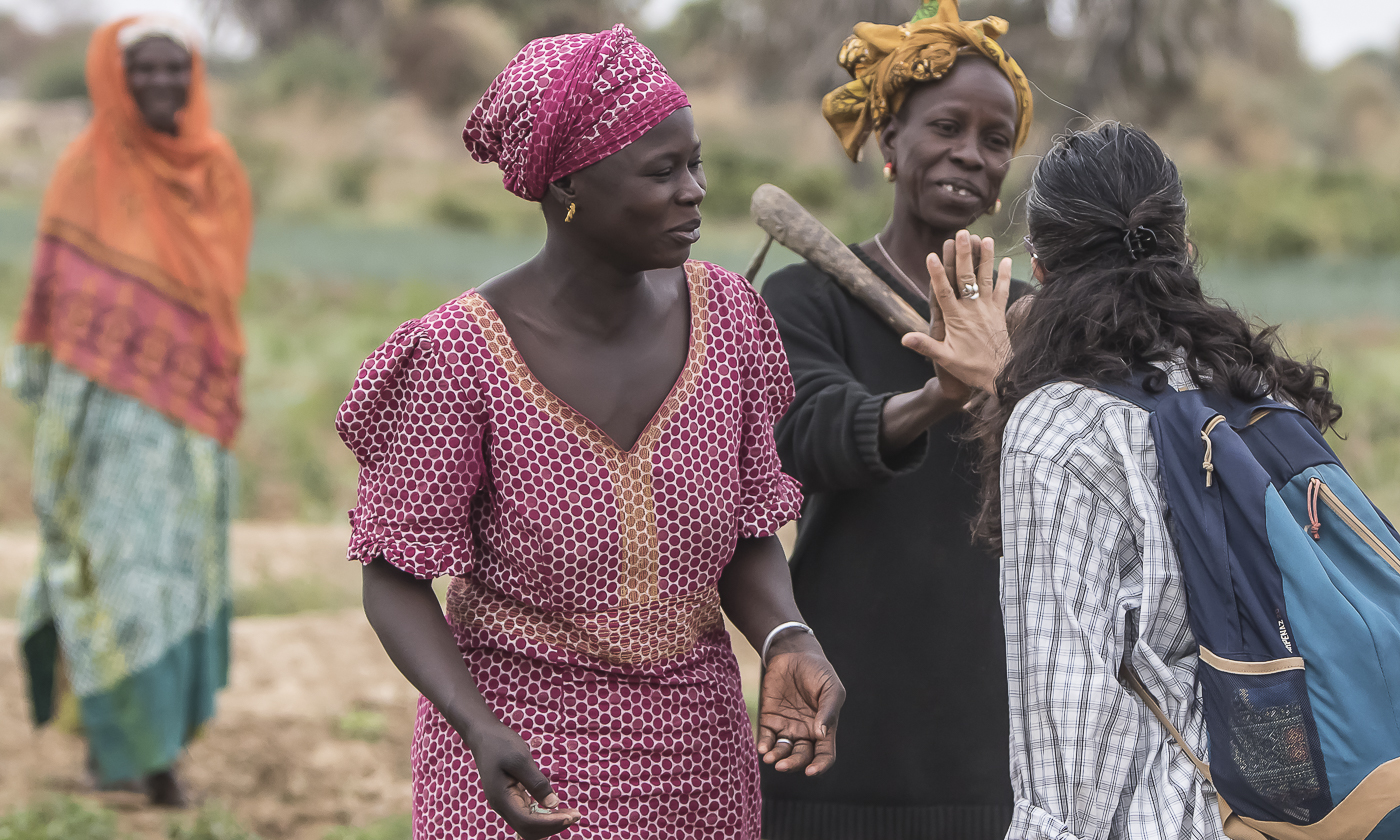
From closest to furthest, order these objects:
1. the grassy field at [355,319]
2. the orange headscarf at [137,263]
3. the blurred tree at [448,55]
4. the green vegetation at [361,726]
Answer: the orange headscarf at [137,263] → the green vegetation at [361,726] → the grassy field at [355,319] → the blurred tree at [448,55]

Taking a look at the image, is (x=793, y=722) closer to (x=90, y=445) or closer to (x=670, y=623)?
(x=670, y=623)

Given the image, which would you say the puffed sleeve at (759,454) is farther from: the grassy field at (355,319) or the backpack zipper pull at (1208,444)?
the grassy field at (355,319)

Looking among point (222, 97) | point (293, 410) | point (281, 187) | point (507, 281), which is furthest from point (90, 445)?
point (222, 97)

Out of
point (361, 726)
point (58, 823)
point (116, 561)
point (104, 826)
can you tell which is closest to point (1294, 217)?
point (361, 726)

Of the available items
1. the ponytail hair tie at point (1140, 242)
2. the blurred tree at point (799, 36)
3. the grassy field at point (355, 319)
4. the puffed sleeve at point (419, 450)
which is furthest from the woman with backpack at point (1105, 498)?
the blurred tree at point (799, 36)

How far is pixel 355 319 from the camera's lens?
1392cm

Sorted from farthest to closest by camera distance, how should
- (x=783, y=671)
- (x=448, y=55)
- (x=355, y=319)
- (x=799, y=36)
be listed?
(x=448, y=55) < (x=799, y=36) < (x=355, y=319) < (x=783, y=671)

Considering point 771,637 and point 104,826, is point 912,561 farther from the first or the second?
point 104,826

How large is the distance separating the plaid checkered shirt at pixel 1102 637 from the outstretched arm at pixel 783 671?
0.89 ft

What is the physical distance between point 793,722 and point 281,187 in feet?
59.4

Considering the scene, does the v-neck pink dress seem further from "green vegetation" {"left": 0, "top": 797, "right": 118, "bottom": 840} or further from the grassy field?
the grassy field

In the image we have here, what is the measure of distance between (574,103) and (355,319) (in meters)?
12.4

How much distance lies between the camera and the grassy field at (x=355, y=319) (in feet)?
33.9

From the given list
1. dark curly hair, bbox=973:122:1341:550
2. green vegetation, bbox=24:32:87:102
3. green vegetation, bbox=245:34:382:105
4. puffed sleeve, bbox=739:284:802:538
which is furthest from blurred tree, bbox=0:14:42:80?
dark curly hair, bbox=973:122:1341:550
